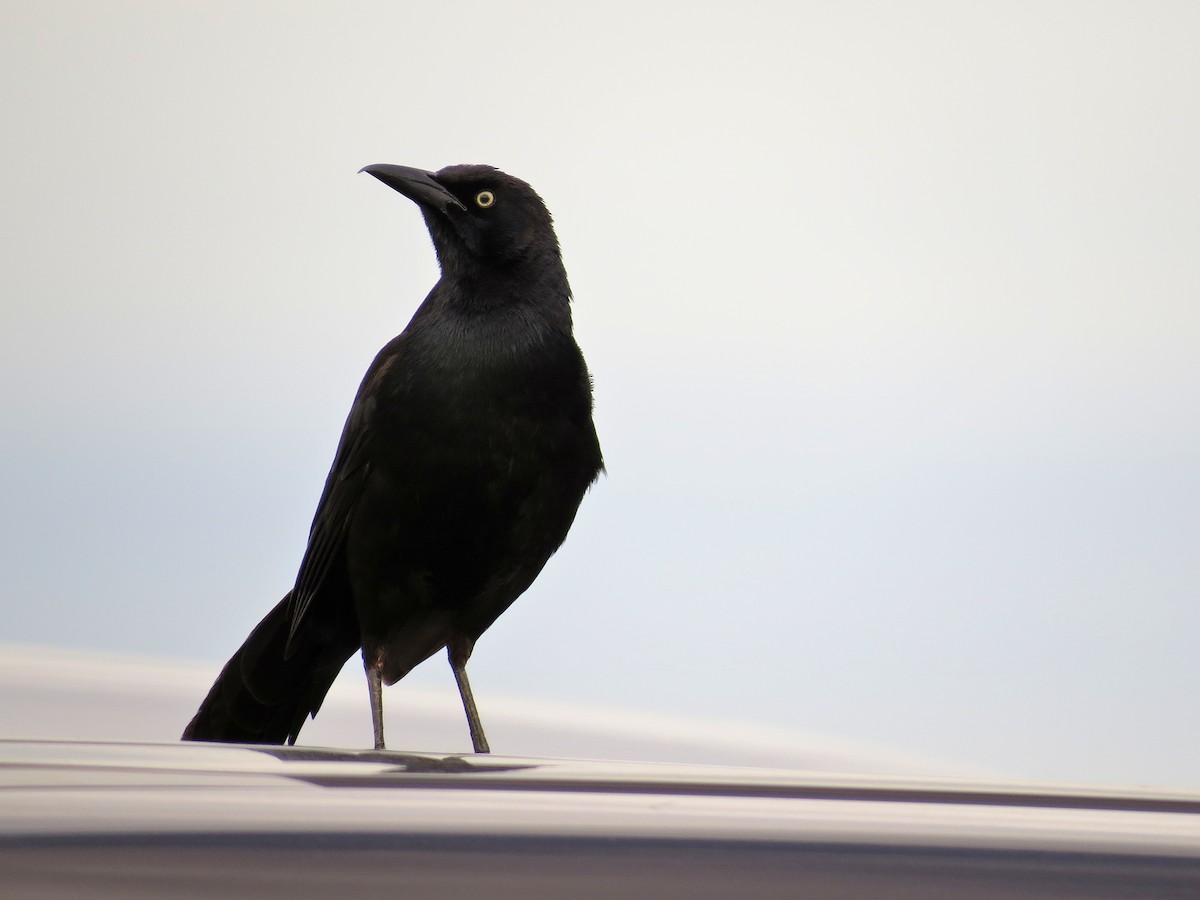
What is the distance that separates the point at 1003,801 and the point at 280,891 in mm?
475

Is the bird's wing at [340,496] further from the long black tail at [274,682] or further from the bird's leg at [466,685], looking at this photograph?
the bird's leg at [466,685]

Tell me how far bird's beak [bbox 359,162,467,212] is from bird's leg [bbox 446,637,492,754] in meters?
0.95

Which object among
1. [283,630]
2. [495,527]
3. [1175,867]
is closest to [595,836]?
[1175,867]

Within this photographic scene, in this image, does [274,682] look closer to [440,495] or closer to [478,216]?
[440,495]

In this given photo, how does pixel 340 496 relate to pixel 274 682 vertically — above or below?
above

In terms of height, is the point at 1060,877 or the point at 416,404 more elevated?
the point at 416,404

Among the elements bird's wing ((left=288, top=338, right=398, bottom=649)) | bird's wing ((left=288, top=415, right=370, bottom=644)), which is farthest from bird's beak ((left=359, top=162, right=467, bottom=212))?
bird's wing ((left=288, top=415, right=370, bottom=644))

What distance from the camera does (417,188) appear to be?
9.98 feet

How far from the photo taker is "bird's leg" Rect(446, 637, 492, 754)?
90.3 inches

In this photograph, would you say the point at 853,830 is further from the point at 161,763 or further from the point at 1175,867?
the point at 161,763

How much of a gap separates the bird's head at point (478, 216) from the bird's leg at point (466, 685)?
2.60 ft

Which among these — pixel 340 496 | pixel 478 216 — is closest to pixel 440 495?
pixel 340 496

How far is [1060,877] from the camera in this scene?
763mm

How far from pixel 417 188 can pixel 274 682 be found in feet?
3.66
